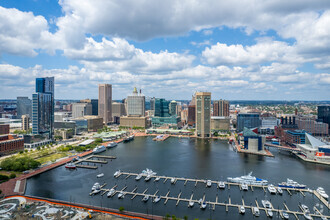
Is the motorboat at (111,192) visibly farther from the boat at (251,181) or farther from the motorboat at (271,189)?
the motorboat at (271,189)

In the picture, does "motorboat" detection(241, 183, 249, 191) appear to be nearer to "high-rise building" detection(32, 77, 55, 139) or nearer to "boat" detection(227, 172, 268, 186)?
"boat" detection(227, 172, 268, 186)

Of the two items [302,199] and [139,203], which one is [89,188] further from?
[302,199]

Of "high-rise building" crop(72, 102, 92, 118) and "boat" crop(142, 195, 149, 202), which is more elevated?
"high-rise building" crop(72, 102, 92, 118)

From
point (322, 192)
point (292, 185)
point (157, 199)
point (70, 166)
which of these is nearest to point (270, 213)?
point (292, 185)

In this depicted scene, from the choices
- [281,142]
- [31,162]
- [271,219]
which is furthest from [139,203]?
[281,142]

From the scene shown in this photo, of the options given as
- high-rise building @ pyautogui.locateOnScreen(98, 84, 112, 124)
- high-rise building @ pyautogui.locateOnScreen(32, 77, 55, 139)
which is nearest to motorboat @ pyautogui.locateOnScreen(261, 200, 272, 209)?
high-rise building @ pyautogui.locateOnScreen(32, 77, 55, 139)

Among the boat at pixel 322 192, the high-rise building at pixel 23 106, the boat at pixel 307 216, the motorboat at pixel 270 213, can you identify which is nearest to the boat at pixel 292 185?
the boat at pixel 322 192
